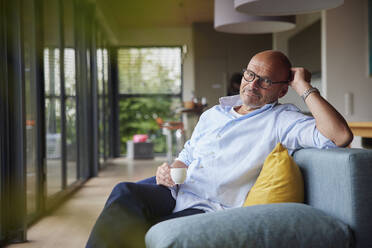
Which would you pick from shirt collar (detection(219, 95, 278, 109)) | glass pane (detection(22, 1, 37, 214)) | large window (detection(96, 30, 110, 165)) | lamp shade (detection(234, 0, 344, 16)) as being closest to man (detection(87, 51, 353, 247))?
shirt collar (detection(219, 95, 278, 109))

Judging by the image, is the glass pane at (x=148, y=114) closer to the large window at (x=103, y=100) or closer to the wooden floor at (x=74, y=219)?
the large window at (x=103, y=100)

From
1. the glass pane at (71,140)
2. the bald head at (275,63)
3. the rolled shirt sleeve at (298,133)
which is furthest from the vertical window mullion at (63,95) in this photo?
the rolled shirt sleeve at (298,133)

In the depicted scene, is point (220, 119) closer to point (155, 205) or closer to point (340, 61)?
point (155, 205)

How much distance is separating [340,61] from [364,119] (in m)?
0.65

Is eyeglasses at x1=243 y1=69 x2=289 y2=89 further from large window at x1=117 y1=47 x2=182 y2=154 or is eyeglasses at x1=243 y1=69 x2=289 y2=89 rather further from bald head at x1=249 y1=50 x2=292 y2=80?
large window at x1=117 y1=47 x2=182 y2=154

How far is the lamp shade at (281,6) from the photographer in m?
2.50

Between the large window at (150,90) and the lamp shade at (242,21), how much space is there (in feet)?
17.7

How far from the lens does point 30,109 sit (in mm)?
3738

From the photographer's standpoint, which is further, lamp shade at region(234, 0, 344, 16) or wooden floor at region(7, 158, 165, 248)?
wooden floor at region(7, 158, 165, 248)

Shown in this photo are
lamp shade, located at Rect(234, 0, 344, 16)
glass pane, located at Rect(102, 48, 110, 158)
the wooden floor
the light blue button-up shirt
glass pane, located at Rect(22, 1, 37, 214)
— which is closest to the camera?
the light blue button-up shirt

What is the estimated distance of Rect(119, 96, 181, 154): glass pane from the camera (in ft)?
33.3

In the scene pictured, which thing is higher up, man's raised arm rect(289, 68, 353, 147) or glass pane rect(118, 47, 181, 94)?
glass pane rect(118, 47, 181, 94)

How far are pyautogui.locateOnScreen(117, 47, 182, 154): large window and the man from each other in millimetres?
8116

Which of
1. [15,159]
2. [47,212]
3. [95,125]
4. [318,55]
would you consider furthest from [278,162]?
[95,125]
